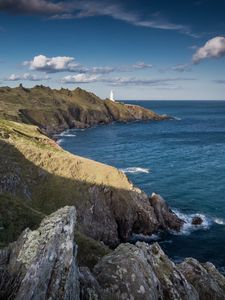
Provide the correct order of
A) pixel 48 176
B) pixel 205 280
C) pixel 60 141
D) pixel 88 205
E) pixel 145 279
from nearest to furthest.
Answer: pixel 145 279 < pixel 205 280 < pixel 88 205 < pixel 48 176 < pixel 60 141

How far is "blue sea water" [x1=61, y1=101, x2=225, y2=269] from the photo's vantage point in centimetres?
6047

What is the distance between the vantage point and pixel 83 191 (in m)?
60.8

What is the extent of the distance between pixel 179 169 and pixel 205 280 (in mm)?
74721

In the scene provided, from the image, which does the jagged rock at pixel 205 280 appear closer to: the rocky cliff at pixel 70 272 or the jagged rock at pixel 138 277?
the rocky cliff at pixel 70 272

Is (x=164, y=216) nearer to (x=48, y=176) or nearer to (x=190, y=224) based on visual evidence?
(x=190, y=224)

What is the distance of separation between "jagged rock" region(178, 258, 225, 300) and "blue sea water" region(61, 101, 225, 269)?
23.4m

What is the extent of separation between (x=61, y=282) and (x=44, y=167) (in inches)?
1826

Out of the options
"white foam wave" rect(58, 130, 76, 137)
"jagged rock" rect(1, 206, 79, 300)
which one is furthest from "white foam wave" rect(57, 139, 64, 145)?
"jagged rock" rect(1, 206, 79, 300)

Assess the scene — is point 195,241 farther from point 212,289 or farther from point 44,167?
point 212,289

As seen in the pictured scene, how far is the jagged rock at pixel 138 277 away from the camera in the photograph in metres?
21.0

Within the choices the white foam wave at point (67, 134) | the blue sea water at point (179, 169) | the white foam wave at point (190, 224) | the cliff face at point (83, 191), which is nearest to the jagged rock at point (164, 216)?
the cliff face at point (83, 191)

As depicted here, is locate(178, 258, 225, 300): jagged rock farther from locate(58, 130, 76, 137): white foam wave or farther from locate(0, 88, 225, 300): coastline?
locate(58, 130, 76, 137): white foam wave

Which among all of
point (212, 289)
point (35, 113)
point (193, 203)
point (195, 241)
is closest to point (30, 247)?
point (212, 289)

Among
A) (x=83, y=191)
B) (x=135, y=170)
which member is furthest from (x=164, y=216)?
(x=135, y=170)
